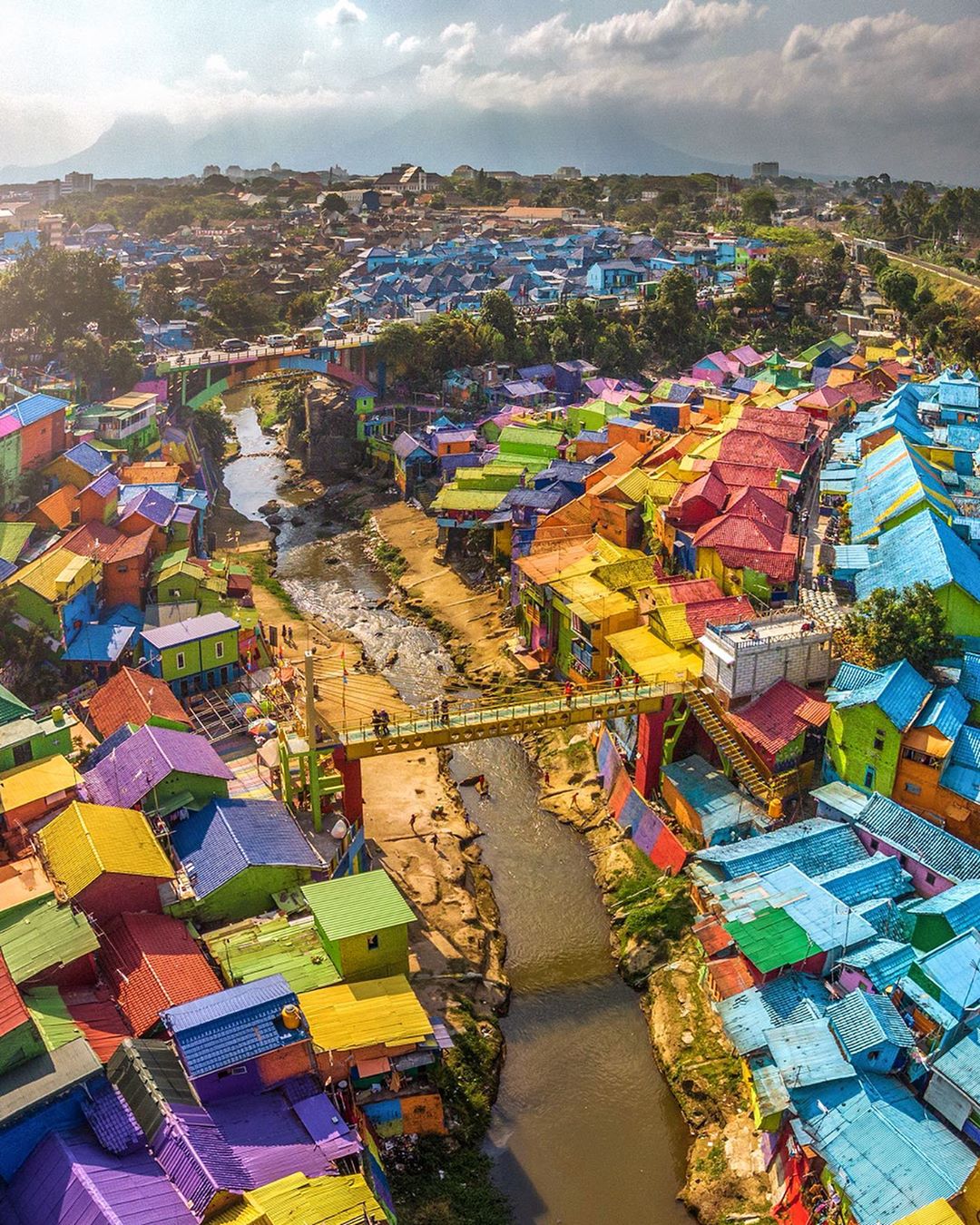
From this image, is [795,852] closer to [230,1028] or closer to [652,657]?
[652,657]

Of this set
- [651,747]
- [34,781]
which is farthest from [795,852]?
[34,781]

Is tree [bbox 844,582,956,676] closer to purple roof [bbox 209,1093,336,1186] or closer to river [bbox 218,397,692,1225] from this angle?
river [bbox 218,397,692,1225]

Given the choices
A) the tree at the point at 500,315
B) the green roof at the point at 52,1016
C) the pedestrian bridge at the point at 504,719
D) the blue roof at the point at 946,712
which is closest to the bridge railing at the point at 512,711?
the pedestrian bridge at the point at 504,719

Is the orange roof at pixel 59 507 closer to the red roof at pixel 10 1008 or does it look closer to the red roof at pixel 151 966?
the red roof at pixel 151 966

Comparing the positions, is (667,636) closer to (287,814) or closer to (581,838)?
(581,838)

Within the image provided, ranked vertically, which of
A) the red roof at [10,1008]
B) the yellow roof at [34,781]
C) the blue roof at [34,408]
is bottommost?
the yellow roof at [34,781]

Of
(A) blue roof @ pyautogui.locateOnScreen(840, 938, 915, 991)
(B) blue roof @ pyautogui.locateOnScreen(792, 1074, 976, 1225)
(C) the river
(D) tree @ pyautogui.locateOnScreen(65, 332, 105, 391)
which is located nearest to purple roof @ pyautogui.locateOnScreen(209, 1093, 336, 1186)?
(C) the river
